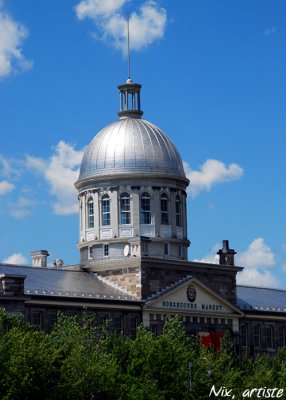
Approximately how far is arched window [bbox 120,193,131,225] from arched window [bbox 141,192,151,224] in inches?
47.6

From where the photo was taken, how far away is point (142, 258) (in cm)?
10438

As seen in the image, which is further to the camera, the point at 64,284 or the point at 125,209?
the point at 125,209

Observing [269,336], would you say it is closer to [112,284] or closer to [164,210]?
[164,210]

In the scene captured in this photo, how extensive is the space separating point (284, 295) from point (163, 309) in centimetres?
2789

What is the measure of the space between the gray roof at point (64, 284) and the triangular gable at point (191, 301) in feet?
8.68

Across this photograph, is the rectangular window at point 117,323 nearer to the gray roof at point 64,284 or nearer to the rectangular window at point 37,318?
the gray roof at point 64,284

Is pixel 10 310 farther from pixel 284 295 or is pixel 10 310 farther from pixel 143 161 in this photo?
pixel 284 295

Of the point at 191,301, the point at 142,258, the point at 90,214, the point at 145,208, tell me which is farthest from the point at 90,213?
the point at 191,301

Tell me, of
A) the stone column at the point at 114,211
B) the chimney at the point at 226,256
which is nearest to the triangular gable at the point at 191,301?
the chimney at the point at 226,256

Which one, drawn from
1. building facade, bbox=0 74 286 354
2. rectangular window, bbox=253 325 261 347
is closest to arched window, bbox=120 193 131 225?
building facade, bbox=0 74 286 354

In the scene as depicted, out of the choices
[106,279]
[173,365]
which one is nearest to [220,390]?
[173,365]

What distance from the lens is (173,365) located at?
83000 mm

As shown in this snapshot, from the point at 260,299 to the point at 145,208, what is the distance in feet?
58.4

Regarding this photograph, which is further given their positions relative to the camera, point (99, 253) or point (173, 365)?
point (99, 253)
